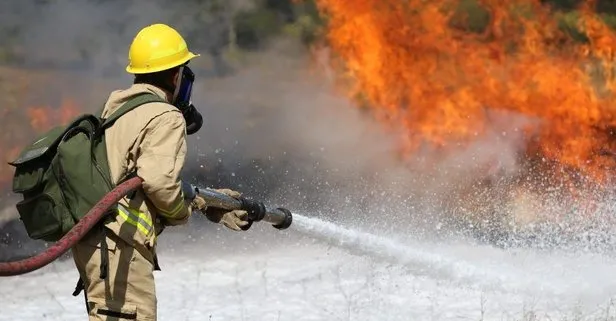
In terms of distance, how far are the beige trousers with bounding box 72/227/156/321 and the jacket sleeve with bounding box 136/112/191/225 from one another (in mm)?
249

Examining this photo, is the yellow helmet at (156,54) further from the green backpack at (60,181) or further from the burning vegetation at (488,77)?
the burning vegetation at (488,77)

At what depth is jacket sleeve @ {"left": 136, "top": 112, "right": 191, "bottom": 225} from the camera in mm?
3680

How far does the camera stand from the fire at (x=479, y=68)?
10.2 meters

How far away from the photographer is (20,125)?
31.2ft

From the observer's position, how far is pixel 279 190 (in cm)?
1084

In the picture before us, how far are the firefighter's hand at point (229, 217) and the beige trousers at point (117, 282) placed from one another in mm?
969

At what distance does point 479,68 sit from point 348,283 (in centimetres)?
377

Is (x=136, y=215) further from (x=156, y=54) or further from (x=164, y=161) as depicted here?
(x=156, y=54)

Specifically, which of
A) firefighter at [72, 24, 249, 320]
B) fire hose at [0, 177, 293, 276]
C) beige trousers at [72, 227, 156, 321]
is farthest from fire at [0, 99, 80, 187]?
beige trousers at [72, 227, 156, 321]

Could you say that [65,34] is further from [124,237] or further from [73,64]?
[124,237]

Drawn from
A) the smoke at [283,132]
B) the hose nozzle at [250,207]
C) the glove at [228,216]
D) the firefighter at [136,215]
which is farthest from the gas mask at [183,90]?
the smoke at [283,132]

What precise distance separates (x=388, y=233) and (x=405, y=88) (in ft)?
5.77

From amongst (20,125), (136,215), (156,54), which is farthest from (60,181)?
(20,125)

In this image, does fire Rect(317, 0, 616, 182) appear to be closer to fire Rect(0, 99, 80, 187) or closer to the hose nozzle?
fire Rect(0, 99, 80, 187)
